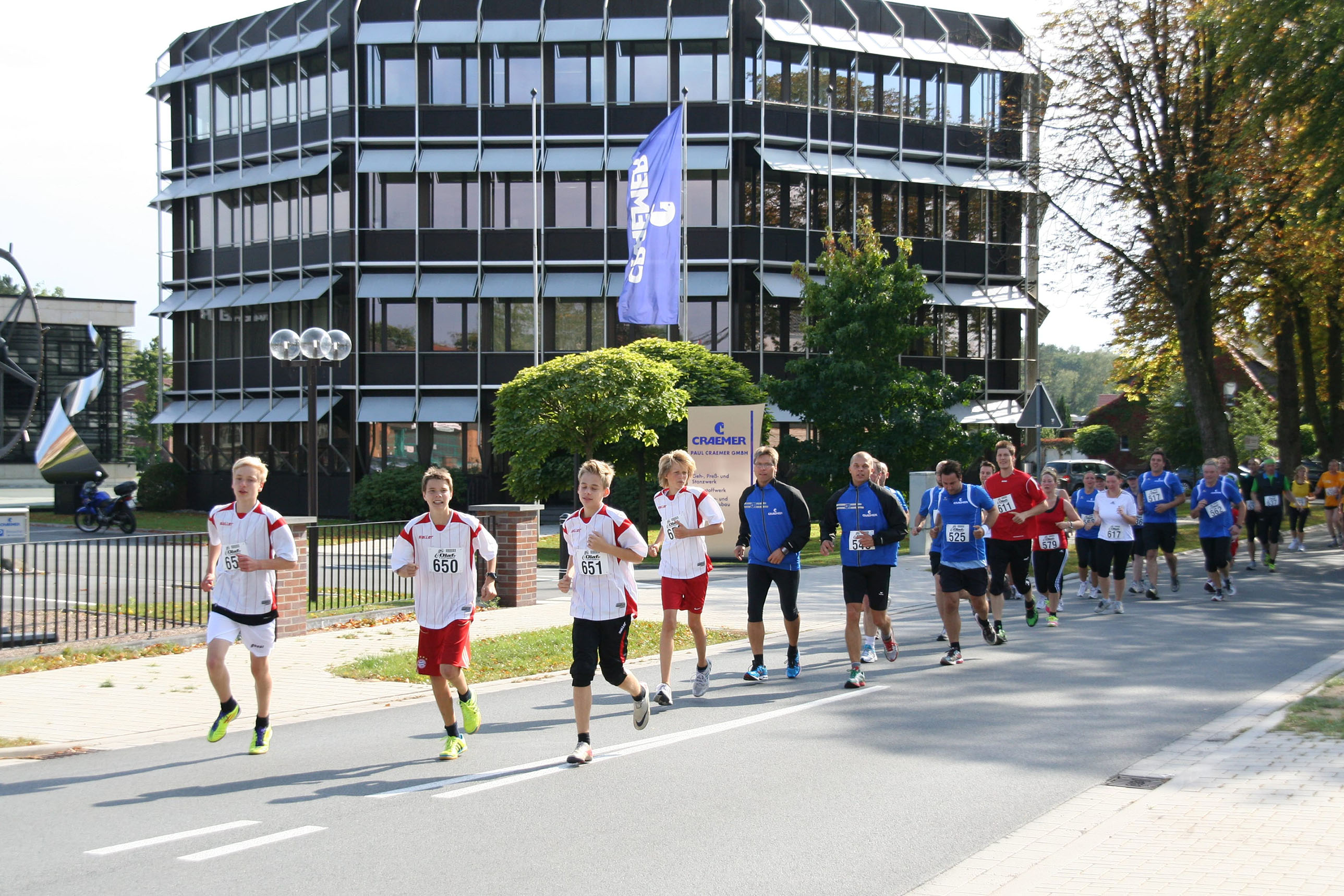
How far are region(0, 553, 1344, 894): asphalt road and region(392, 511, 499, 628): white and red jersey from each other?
903 millimetres

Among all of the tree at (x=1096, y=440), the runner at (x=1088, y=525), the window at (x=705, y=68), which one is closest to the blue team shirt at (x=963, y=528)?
the runner at (x=1088, y=525)

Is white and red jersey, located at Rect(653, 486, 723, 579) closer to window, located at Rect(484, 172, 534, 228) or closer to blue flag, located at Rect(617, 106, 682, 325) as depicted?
blue flag, located at Rect(617, 106, 682, 325)

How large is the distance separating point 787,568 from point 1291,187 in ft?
65.1

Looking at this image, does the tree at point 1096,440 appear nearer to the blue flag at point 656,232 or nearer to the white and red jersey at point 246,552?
the blue flag at point 656,232

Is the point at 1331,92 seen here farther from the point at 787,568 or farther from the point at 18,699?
the point at 18,699

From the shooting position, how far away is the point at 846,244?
30000 mm

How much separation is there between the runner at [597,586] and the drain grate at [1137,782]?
2.85 m

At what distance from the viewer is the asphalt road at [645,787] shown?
518cm

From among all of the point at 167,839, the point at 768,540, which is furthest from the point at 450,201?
the point at 167,839

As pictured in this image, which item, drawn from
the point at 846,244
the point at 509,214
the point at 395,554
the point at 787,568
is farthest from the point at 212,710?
the point at 509,214

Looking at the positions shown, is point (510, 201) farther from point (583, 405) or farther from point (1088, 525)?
point (1088, 525)

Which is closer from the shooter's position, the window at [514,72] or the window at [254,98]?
the window at [514,72]

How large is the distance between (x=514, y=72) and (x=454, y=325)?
758 centimetres

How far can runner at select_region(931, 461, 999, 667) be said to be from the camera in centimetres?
1102
